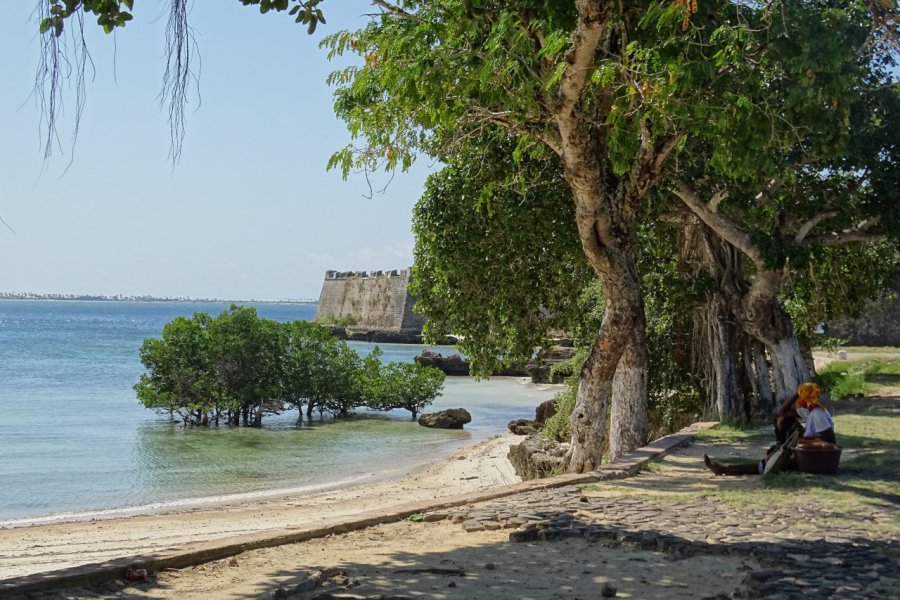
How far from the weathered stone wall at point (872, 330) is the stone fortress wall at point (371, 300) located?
3168 centimetres

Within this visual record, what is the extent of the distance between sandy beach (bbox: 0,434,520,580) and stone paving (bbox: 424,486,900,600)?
153 cm

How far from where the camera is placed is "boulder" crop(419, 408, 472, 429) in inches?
934

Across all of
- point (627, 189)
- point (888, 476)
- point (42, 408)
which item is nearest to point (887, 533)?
point (888, 476)

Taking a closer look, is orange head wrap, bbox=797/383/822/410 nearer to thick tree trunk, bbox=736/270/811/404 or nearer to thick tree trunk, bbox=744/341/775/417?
thick tree trunk, bbox=736/270/811/404

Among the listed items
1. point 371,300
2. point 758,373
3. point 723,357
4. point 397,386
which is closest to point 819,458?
point 723,357

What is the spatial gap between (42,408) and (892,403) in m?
23.2

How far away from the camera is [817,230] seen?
12883mm

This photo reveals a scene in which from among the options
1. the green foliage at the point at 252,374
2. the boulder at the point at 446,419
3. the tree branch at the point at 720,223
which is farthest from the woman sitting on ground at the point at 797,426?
the green foliage at the point at 252,374

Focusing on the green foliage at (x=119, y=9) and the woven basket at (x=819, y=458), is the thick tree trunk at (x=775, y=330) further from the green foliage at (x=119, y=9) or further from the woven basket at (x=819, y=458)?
the green foliage at (x=119, y=9)

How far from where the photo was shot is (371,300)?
7006 centimetres

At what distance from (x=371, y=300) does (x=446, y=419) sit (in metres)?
46.8

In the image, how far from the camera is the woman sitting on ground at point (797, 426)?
25.7ft

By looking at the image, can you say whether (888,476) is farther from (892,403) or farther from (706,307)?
(892,403)

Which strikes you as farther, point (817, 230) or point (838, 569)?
point (817, 230)
